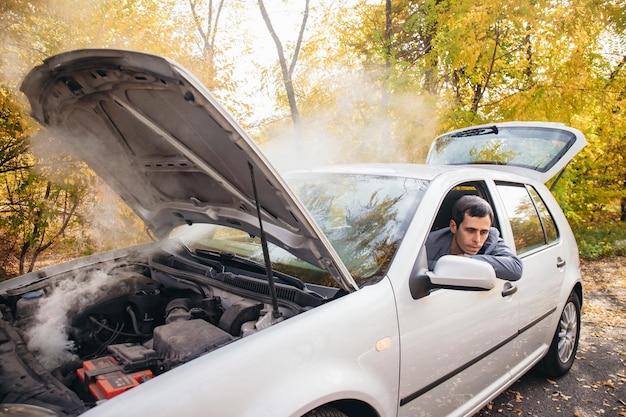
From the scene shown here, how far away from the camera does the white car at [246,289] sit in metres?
1.42

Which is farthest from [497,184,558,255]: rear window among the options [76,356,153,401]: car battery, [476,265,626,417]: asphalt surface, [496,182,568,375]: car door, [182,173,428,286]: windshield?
[76,356,153,401]: car battery

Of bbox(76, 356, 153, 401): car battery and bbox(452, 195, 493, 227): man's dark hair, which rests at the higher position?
bbox(452, 195, 493, 227): man's dark hair

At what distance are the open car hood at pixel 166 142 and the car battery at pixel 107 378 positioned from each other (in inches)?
31.8

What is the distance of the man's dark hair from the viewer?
7.54 feet

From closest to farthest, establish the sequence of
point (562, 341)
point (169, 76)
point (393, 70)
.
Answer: point (169, 76)
point (562, 341)
point (393, 70)

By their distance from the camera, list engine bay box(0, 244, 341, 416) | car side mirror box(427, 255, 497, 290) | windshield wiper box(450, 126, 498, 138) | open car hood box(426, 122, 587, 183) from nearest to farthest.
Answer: engine bay box(0, 244, 341, 416) < car side mirror box(427, 255, 497, 290) < open car hood box(426, 122, 587, 183) < windshield wiper box(450, 126, 498, 138)

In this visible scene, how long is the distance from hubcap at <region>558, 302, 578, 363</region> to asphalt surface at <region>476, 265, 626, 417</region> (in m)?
0.21

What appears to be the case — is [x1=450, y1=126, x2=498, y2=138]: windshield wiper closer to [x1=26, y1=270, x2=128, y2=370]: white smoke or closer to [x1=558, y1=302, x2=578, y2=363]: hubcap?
[x1=558, y1=302, x2=578, y2=363]: hubcap

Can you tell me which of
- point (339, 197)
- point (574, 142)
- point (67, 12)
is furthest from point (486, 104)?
point (67, 12)

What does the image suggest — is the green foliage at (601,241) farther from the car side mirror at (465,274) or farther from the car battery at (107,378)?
the car battery at (107,378)

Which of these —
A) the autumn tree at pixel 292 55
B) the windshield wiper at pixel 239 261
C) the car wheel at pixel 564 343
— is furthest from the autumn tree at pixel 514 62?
the windshield wiper at pixel 239 261

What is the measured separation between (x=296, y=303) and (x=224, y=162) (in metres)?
0.75

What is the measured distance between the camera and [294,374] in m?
1.44

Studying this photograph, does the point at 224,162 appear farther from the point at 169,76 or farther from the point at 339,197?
the point at 339,197
